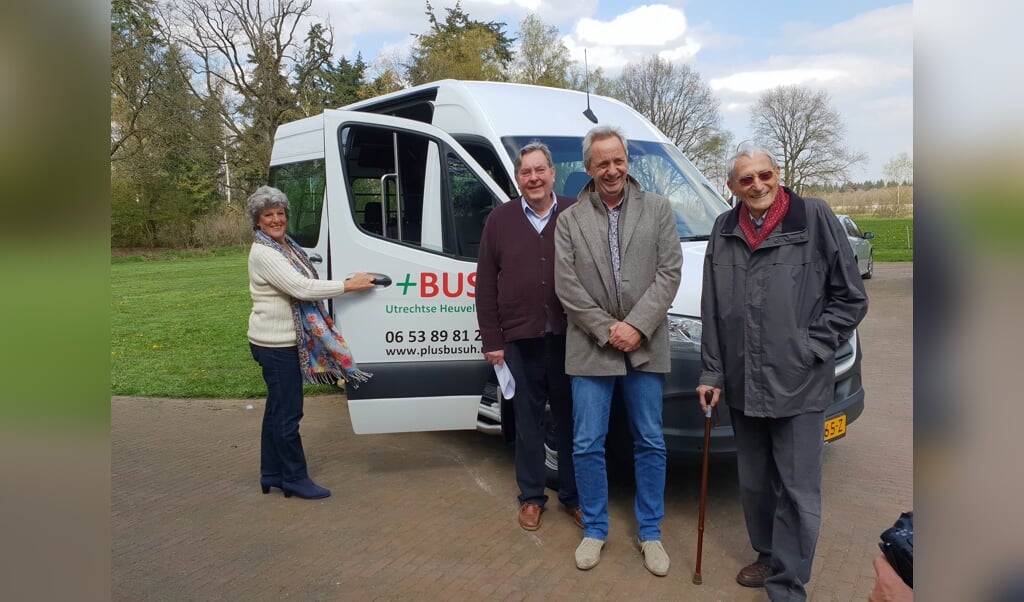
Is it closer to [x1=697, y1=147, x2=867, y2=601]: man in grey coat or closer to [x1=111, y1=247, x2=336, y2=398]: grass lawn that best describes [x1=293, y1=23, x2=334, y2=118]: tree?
[x1=111, y1=247, x2=336, y2=398]: grass lawn

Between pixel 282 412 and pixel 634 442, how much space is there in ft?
7.43

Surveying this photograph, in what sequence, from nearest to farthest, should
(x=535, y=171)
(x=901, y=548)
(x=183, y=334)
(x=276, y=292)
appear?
(x=901, y=548) → (x=535, y=171) → (x=276, y=292) → (x=183, y=334)

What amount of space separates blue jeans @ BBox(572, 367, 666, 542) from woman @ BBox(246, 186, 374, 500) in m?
1.50

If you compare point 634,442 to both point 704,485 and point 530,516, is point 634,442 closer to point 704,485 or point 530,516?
point 704,485

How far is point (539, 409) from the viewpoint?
4141 mm

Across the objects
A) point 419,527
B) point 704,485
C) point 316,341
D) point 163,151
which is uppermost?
point 163,151

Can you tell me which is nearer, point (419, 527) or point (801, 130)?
point (419, 527)

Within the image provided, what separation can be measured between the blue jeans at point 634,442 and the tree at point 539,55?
27001 millimetres

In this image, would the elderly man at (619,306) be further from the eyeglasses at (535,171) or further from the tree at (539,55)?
the tree at (539,55)

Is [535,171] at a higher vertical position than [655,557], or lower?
higher

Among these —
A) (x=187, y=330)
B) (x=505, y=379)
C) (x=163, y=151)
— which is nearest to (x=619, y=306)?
(x=505, y=379)

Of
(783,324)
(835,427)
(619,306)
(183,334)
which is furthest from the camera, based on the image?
(183,334)

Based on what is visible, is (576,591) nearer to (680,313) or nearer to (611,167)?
(680,313)
